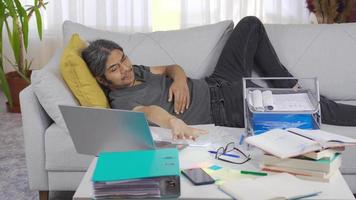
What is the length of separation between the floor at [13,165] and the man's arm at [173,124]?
682 millimetres

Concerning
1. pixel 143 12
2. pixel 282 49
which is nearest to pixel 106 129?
pixel 282 49

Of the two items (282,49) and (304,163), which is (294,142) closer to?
(304,163)

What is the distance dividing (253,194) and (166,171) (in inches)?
8.9

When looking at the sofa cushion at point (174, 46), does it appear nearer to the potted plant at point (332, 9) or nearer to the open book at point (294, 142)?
the potted plant at point (332, 9)

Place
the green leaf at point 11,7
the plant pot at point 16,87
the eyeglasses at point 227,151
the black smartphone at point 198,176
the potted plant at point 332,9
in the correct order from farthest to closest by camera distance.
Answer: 1. the plant pot at point 16,87
2. the green leaf at point 11,7
3. the potted plant at point 332,9
4. the eyeglasses at point 227,151
5. the black smartphone at point 198,176

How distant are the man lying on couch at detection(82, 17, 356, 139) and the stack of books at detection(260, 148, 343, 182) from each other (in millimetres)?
609

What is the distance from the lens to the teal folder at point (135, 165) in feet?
3.94

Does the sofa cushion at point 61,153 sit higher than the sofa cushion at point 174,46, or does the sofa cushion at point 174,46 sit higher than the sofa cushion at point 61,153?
the sofa cushion at point 174,46

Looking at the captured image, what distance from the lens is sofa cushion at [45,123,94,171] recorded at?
2084 millimetres

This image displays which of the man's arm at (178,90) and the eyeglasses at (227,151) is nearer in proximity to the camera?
Result: the eyeglasses at (227,151)

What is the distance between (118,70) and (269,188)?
105cm

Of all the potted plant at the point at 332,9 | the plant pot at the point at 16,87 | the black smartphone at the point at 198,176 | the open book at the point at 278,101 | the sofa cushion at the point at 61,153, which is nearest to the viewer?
the black smartphone at the point at 198,176

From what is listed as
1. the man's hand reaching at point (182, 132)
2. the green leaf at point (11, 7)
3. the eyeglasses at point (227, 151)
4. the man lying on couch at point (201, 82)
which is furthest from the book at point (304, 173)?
the green leaf at point (11, 7)

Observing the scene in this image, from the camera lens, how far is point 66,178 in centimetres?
212
